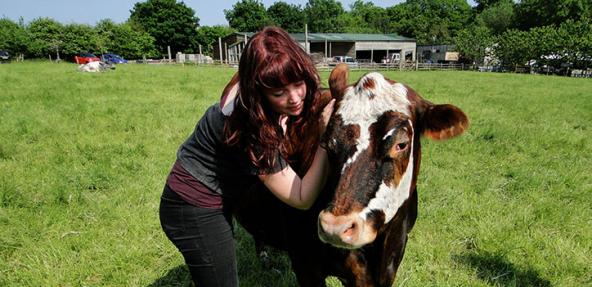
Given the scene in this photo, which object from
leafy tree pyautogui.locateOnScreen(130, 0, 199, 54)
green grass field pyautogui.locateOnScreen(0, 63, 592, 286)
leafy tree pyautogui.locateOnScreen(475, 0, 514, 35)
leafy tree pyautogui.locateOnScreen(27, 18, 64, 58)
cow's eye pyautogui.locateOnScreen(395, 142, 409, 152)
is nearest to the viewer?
cow's eye pyautogui.locateOnScreen(395, 142, 409, 152)

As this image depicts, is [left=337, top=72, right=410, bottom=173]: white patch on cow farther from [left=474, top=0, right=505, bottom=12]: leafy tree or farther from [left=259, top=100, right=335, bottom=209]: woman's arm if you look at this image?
[left=474, top=0, right=505, bottom=12]: leafy tree

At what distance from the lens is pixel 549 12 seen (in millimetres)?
61781

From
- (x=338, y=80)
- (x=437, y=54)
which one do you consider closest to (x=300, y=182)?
(x=338, y=80)

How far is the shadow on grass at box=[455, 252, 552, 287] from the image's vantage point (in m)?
3.25

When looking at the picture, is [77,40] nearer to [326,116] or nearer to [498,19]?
[326,116]

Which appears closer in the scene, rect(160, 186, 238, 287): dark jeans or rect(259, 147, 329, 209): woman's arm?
rect(259, 147, 329, 209): woman's arm

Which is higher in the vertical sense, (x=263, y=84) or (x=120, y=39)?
(x=120, y=39)

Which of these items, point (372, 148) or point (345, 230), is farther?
point (372, 148)

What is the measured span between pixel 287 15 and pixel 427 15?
33.6 meters

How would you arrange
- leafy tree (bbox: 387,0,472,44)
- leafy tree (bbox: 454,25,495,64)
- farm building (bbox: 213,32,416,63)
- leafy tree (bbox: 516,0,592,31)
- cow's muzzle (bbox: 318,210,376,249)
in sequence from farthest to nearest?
leafy tree (bbox: 387,0,472,44), leafy tree (bbox: 516,0,592,31), farm building (bbox: 213,32,416,63), leafy tree (bbox: 454,25,495,64), cow's muzzle (bbox: 318,210,376,249)

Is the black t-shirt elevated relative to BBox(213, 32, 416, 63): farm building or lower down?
lower down

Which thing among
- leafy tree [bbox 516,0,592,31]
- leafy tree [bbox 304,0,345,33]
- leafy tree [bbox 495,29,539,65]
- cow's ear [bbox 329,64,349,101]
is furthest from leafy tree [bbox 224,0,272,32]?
cow's ear [bbox 329,64,349,101]

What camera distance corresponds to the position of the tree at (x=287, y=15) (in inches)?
3735

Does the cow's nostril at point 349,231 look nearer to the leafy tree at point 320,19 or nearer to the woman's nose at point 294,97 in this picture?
the woman's nose at point 294,97
